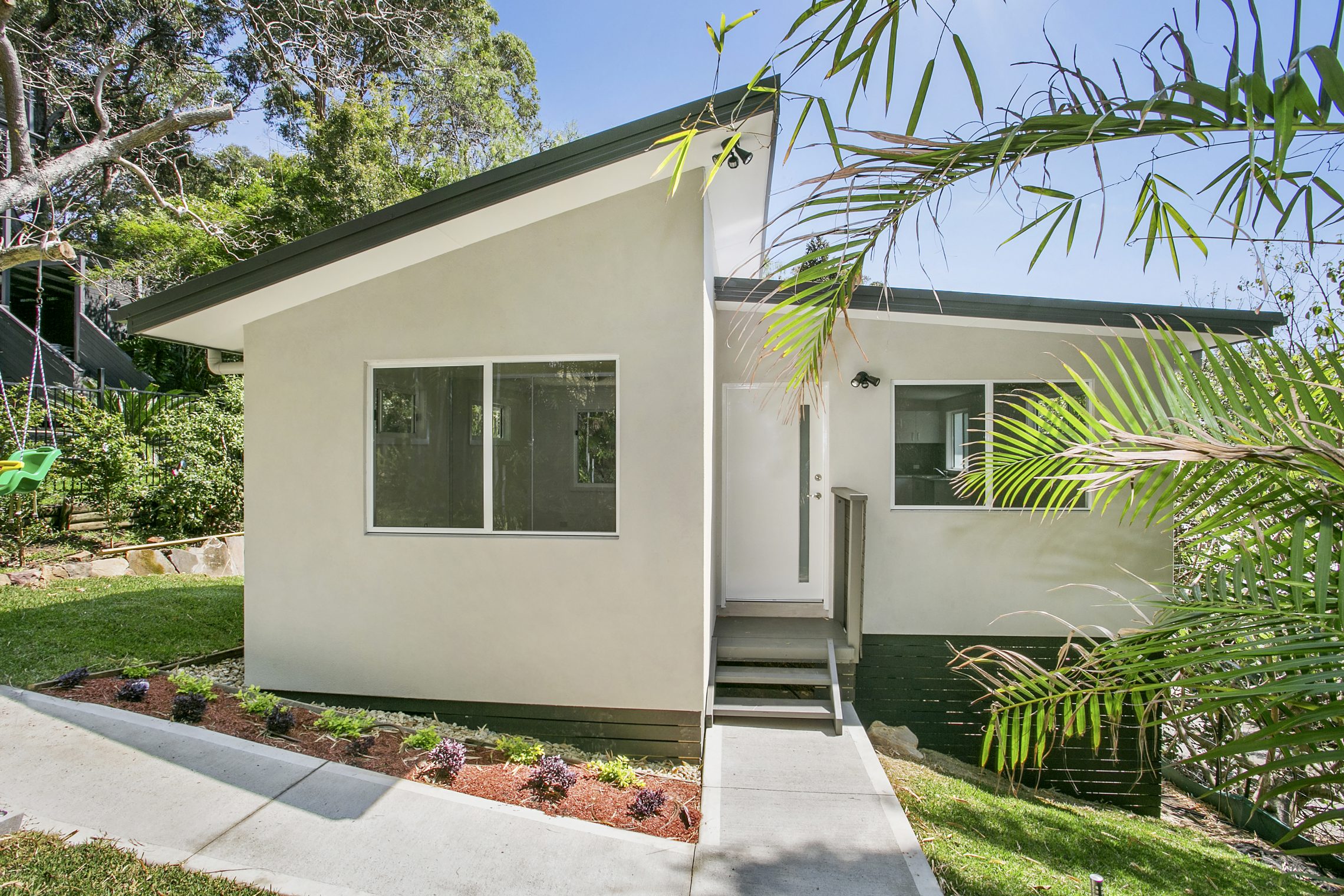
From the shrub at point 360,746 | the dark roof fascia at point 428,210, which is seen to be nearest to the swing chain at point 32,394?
the dark roof fascia at point 428,210

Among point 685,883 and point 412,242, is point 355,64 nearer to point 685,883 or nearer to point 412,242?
point 412,242

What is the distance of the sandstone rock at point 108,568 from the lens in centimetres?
823

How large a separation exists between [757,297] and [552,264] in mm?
2225

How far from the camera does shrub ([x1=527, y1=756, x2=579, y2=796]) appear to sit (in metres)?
3.73

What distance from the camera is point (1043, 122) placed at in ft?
4.57

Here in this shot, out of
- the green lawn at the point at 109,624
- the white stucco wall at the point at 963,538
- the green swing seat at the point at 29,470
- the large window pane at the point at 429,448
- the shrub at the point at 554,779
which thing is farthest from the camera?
the white stucco wall at the point at 963,538

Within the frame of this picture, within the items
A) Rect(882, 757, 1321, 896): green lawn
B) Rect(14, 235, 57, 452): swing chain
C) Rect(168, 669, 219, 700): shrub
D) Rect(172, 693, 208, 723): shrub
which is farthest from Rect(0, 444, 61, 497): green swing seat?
Rect(882, 757, 1321, 896): green lawn

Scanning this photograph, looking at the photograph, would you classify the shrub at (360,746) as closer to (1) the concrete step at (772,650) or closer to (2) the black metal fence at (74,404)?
(1) the concrete step at (772,650)

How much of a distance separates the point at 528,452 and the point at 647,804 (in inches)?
95.6

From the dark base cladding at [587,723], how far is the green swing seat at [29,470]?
132 inches

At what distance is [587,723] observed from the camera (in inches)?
184

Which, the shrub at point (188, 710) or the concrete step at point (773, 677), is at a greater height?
the shrub at point (188, 710)

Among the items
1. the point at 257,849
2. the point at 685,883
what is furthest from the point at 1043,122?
the point at 257,849

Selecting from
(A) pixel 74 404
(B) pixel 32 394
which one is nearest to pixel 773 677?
(A) pixel 74 404
